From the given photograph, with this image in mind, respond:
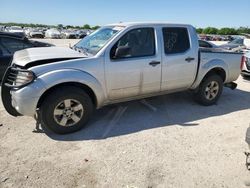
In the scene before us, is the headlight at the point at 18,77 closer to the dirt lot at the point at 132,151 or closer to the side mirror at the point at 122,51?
the dirt lot at the point at 132,151

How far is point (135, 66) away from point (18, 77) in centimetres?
196

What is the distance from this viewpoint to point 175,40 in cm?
515

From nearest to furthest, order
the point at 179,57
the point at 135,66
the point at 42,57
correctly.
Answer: the point at 42,57 < the point at 135,66 < the point at 179,57

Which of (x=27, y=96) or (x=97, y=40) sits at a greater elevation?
(x=97, y=40)

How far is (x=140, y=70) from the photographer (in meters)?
4.63

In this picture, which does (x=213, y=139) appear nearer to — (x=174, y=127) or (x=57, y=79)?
(x=174, y=127)

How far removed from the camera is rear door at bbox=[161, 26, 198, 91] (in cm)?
496

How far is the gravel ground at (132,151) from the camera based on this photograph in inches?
123

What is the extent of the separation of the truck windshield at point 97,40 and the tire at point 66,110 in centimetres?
82

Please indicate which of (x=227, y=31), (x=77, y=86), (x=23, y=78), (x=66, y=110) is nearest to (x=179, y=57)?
(x=77, y=86)

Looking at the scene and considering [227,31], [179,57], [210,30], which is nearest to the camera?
[179,57]

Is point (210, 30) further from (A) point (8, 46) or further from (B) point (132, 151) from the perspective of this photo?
(B) point (132, 151)

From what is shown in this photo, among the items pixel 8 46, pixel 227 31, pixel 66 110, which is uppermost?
pixel 8 46

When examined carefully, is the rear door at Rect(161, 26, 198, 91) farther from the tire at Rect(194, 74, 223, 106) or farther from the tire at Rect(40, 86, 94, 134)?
the tire at Rect(40, 86, 94, 134)
